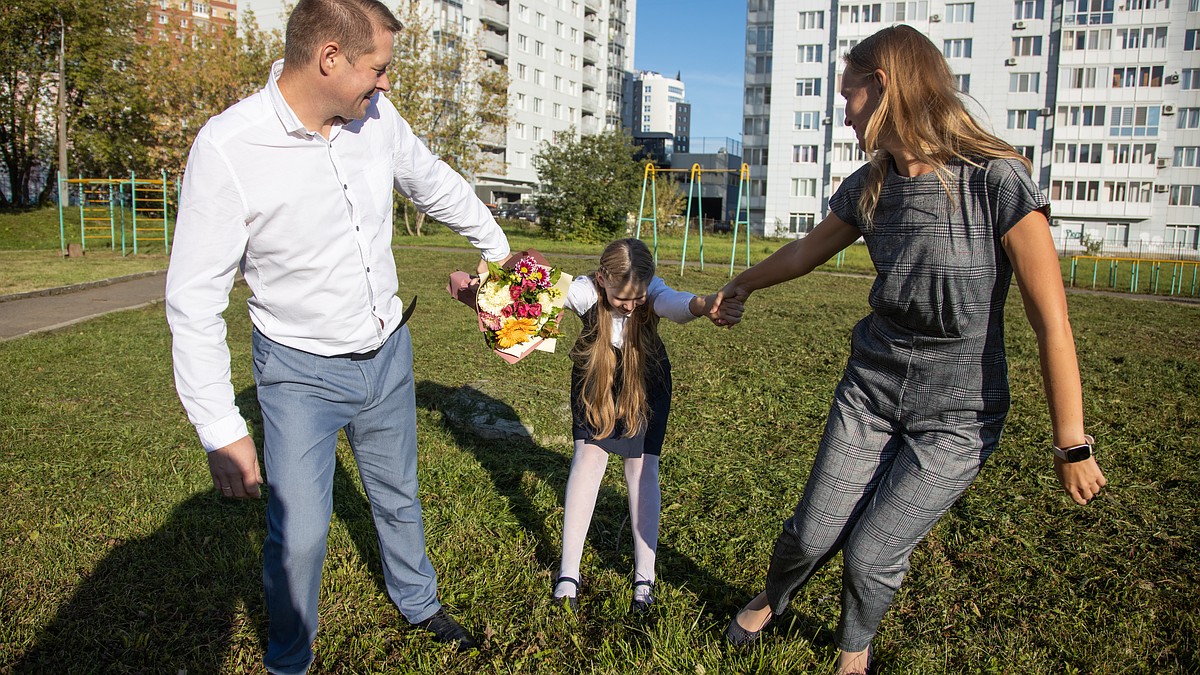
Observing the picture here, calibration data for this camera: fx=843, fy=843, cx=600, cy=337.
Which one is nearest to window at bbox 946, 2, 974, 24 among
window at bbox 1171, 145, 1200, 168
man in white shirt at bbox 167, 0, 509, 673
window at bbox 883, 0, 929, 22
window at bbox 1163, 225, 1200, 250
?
window at bbox 883, 0, 929, 22

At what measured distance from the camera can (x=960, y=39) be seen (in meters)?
61.8

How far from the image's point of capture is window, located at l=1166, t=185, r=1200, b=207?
57.3m

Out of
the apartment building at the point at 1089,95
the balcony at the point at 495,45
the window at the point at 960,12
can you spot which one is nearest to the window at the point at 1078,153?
the apartment building at the point at 1089,95

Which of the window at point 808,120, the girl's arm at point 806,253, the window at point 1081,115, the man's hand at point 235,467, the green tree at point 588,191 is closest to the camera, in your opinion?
the man's hand at point 235,467

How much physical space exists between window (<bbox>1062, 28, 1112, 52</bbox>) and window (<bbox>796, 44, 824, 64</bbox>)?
55.7ft

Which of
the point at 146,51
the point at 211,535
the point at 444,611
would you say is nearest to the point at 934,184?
the point at 444,611

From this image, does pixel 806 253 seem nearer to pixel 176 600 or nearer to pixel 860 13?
pixel 176 600

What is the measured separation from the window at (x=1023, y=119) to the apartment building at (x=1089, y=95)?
0.10 meters

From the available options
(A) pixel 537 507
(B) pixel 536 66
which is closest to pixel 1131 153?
(B) pixel 536 66

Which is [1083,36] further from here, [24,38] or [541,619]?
[541,619]

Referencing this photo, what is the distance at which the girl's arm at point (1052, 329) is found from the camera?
2.34 m

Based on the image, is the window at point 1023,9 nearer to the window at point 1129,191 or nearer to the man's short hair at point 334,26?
the window at point 1129,191

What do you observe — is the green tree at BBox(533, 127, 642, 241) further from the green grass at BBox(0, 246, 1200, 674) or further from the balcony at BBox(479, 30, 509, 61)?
the green grass at BBox(0, 246, 1200, 674)

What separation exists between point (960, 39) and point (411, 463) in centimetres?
6829
